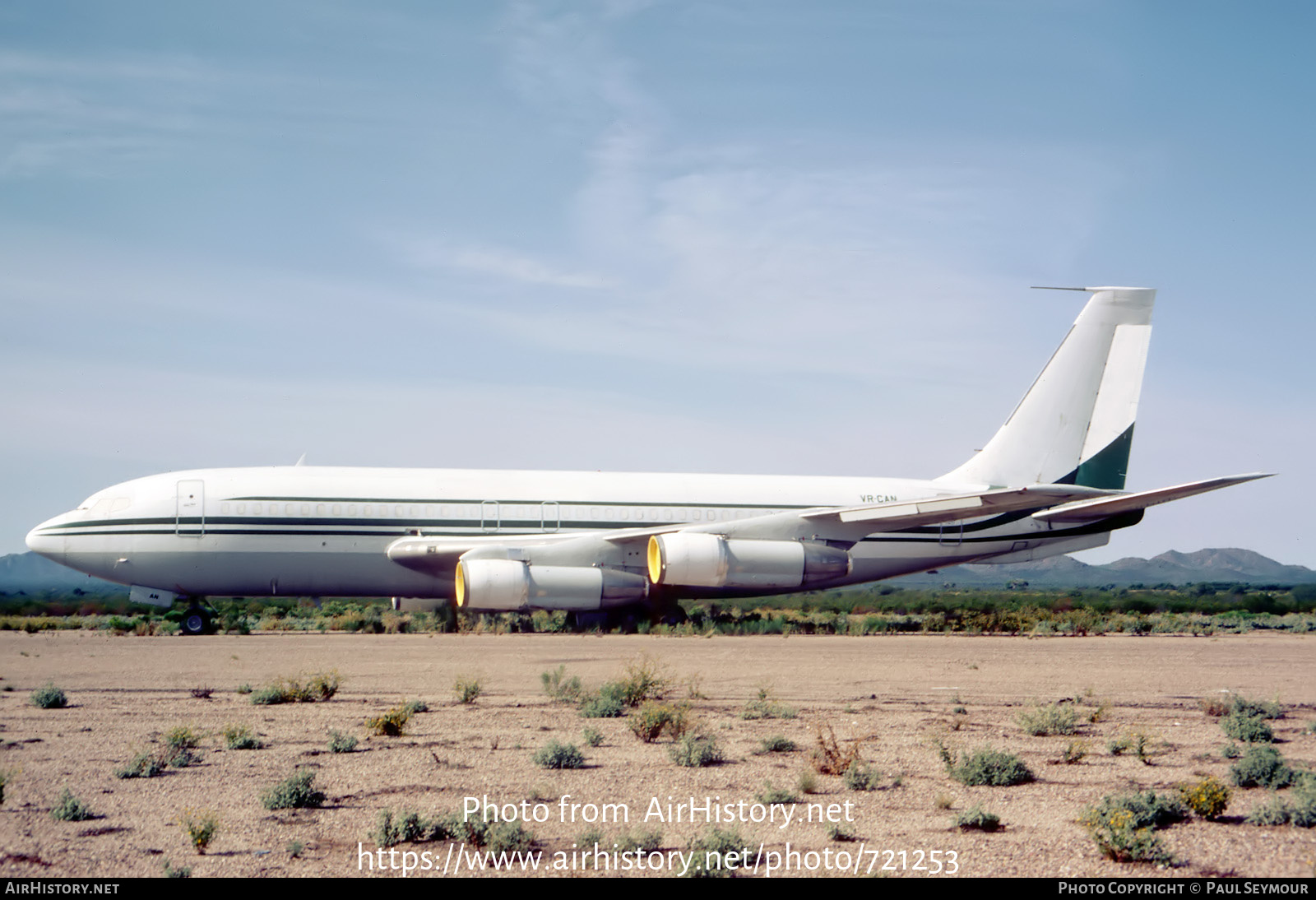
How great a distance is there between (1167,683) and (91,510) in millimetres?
22189

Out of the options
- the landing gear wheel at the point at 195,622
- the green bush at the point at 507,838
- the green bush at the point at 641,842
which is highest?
the landing gear wheel at the point at 195,622

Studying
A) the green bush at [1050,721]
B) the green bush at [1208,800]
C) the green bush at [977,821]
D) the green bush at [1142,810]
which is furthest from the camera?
the green bush at [1050,721]

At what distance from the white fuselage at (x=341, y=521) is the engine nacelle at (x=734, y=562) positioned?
3.40 feet

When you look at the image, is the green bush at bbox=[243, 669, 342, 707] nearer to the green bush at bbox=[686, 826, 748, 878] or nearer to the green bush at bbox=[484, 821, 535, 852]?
the green bush at bbox=[484, 821, 535, 852]

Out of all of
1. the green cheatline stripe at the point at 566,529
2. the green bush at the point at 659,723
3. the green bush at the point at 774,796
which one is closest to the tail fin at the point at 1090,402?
the green cheatline stripe at the point at 566,529

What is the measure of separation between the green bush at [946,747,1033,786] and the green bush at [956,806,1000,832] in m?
1.31

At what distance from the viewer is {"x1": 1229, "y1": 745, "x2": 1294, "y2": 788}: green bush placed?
26.1 ft

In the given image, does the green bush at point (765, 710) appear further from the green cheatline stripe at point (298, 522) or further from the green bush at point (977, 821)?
the green cheatline stripe at point (298, 522)

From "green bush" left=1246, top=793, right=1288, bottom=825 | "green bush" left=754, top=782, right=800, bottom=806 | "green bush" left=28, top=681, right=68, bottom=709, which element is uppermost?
"green bush" left=28, top=681, right=68, bottom=709

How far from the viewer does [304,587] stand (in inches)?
957

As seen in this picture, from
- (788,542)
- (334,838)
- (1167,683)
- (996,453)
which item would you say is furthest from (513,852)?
(996,453)

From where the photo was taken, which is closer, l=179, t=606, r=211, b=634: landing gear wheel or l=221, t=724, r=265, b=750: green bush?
l=221, t=724, r=265, b=750: green bush

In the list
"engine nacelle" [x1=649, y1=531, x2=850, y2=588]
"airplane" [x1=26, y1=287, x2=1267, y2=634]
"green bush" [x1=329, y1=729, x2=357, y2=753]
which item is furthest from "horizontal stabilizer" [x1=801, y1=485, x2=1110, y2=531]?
"green bush" [x1=329, y1=729, x2=357, y2=753]

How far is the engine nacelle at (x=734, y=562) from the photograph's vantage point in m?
22.9
